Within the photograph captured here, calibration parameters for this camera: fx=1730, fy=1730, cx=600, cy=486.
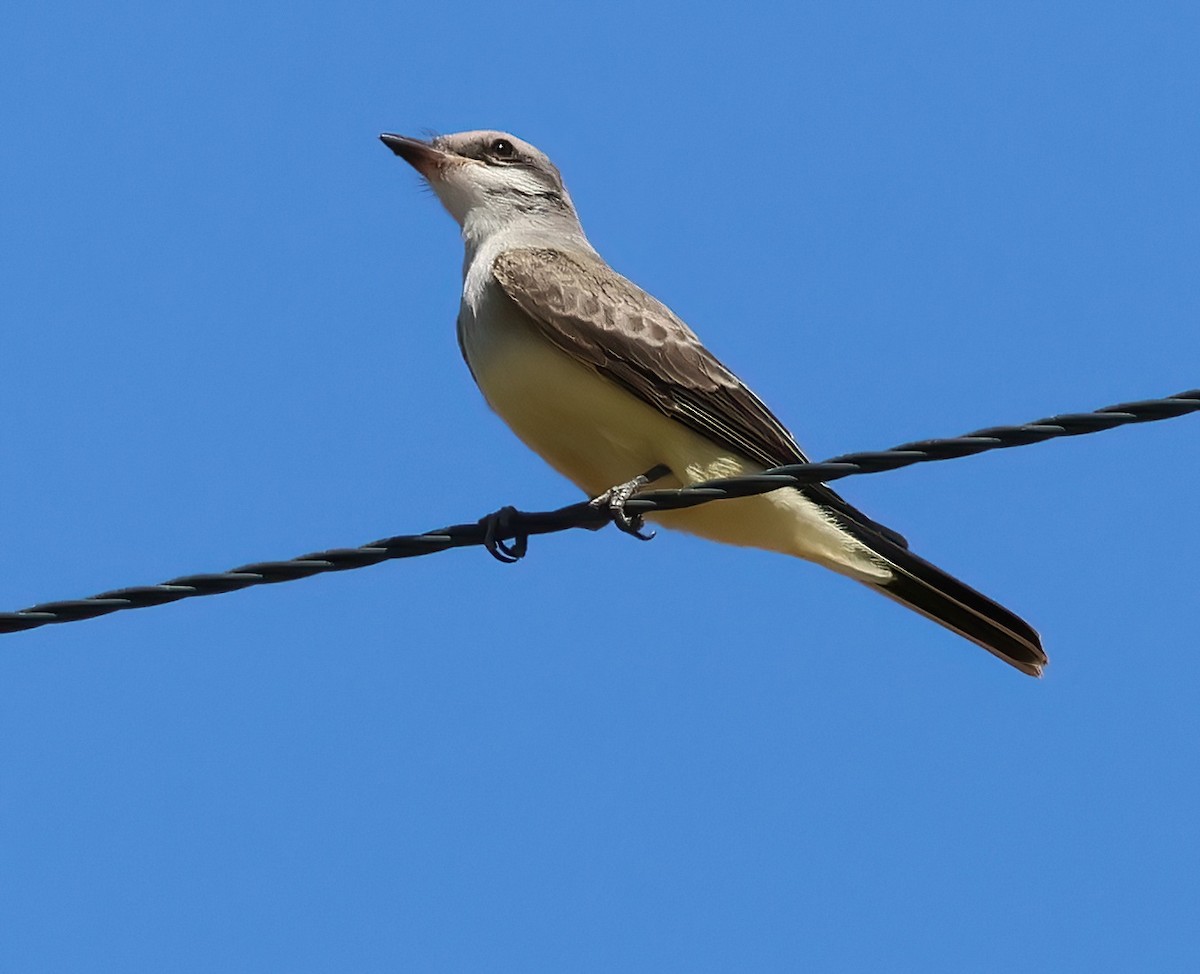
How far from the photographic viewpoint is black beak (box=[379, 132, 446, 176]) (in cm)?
966

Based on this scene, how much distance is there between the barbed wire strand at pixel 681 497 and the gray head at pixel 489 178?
3187 mm

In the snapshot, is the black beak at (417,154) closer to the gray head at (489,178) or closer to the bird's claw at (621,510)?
the gray head at (489,178)

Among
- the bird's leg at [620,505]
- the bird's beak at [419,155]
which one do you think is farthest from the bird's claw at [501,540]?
the bird's beak at [419,155]

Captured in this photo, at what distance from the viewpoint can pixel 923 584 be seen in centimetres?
806

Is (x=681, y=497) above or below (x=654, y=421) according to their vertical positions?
below

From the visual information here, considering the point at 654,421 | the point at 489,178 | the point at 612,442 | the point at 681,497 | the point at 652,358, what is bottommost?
the point at 681,497

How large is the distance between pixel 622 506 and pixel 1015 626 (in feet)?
7.17

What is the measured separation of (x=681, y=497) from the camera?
20.2 ft

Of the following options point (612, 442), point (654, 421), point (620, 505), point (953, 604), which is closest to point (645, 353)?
point (654, 421)

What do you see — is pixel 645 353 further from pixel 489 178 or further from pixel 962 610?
pixel 489 178

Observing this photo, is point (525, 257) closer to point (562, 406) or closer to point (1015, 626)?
point (562, 406)

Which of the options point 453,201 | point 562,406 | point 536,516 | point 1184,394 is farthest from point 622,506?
point 453,201

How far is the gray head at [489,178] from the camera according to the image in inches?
372

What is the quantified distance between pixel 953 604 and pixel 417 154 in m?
3.95
